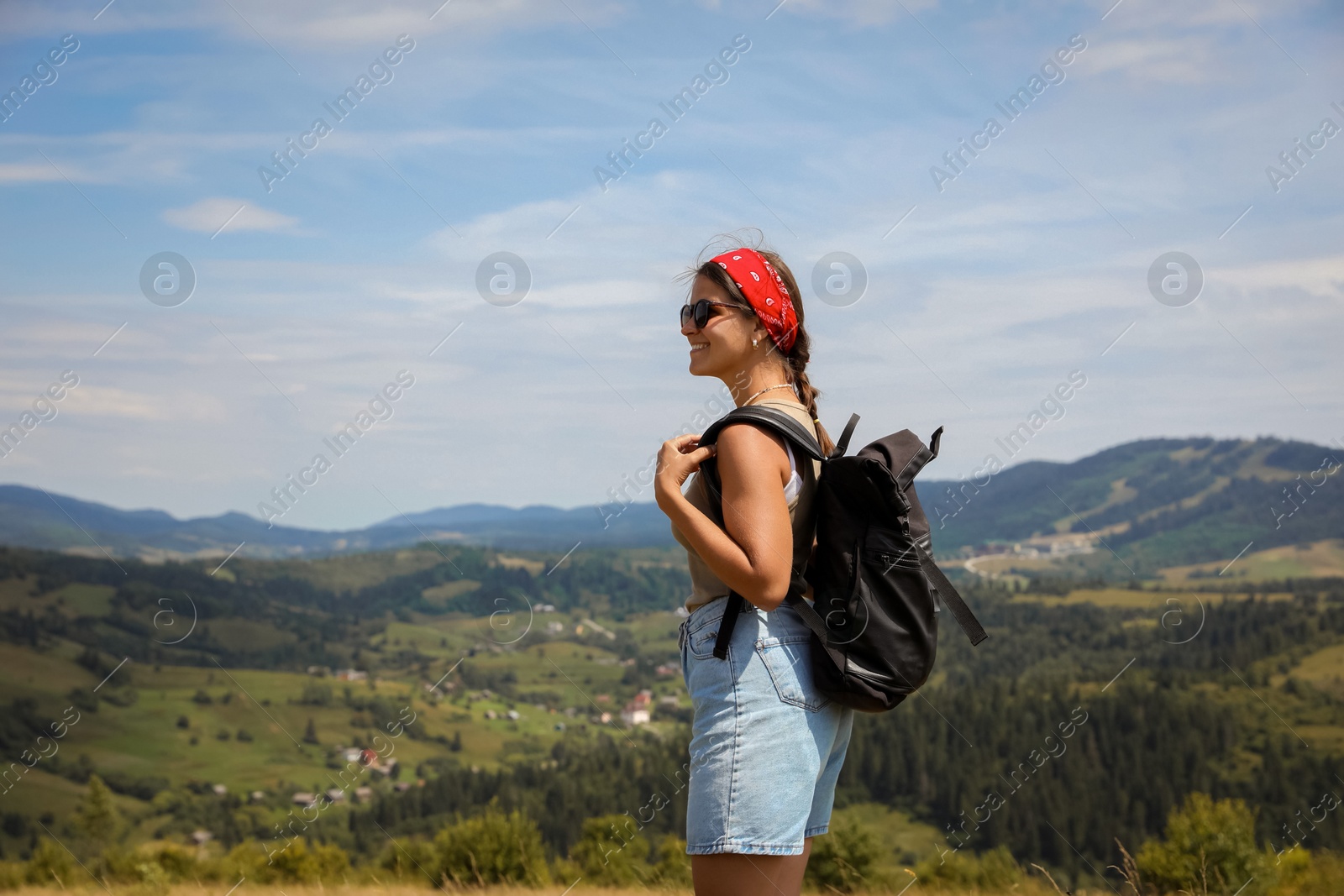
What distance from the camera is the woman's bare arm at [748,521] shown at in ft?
8.09

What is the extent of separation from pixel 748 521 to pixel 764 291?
760mm

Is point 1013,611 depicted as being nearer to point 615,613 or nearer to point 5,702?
point 615,613

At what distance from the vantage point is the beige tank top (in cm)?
269

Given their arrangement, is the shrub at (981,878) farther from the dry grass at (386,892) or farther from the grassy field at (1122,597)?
the grassy field at (1122,597)

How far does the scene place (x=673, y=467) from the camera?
2598mm

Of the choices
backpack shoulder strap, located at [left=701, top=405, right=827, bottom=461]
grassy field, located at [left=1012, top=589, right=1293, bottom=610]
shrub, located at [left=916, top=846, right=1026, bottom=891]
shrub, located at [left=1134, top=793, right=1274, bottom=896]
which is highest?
backpack shoulder strap, located at [left=701, top=405, right=827, bottom=461]

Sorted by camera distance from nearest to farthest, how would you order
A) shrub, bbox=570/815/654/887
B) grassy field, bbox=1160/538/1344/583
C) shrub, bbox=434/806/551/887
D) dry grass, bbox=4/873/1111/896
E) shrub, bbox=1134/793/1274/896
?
dry grass, bbox=4/873/1111/896
shrub, bbox=1134/793/1274/896
shrub, bbox=434/806/551/887
shrub, bbox=570/815/654/887
grassy field, bbox=1160/538/1344/583

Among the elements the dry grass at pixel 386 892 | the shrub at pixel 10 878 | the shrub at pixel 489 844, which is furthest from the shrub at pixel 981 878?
the shrub at pixel 10 878

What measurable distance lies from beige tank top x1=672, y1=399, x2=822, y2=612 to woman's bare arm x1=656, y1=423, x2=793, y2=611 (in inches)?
4.9


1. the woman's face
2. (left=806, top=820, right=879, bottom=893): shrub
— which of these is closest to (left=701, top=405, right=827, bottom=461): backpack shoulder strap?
the woman's face

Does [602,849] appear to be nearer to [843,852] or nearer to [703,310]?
[843,852]

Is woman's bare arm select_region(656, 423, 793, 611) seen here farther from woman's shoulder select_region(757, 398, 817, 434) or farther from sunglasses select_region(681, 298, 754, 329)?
sunglasses select_region(681, 298, 754, 329)

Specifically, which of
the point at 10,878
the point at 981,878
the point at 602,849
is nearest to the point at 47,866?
the point at 10,878

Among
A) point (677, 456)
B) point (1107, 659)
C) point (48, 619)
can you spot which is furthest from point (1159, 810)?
point (48, 619)
